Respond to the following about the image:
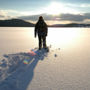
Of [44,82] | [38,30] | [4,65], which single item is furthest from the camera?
[38,30]

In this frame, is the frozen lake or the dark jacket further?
the frozen lake

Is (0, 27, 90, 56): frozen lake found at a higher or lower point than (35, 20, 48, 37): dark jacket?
lower

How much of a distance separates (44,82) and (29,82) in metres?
0.43

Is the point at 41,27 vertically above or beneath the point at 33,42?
above

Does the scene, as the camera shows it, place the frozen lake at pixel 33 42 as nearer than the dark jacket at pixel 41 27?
No

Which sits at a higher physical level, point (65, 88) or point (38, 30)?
point (38, 30)

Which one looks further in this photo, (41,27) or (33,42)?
(33,42)

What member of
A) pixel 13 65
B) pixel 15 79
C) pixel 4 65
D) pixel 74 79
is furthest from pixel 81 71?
pixel 4 65

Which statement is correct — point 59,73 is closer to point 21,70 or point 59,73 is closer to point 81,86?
point 81,86

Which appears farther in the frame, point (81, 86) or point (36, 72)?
point (36, 72)

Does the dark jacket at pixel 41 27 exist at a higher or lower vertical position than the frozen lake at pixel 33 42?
higher

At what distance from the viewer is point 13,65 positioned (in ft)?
15.4

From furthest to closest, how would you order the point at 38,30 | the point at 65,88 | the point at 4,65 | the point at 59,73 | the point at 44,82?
the point at 38,30, the point at 4,65, the point at 59,73, the point at 44,82, the point at 65,88

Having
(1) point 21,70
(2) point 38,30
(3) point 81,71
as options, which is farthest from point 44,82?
(2) point 38,30
